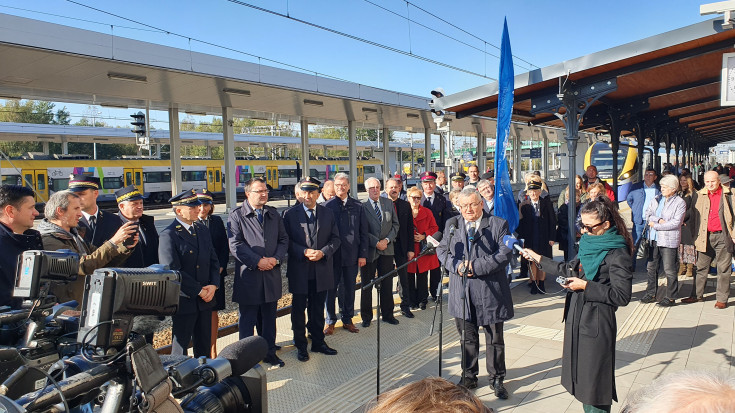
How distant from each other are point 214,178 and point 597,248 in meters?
33.8

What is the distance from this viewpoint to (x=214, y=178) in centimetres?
3466

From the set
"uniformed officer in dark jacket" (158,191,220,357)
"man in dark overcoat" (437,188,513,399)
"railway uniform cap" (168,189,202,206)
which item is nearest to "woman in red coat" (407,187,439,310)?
"man in dark overcoat" (437,188,513,399)

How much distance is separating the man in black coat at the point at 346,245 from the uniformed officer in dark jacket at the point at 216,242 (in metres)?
1.21

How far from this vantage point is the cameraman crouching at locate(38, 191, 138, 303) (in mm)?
3527

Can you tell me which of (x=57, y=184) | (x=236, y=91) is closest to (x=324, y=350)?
(x=236, y=91)

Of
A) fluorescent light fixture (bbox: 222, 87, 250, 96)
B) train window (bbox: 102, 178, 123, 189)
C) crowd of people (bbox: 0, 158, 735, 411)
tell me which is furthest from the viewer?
train window (bbox: 102, 178, 123, 189)

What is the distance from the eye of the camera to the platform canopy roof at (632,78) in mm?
5652

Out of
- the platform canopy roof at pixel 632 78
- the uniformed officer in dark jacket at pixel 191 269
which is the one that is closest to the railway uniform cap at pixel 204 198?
the uniformed officer in dark jacket at pixel 191 269

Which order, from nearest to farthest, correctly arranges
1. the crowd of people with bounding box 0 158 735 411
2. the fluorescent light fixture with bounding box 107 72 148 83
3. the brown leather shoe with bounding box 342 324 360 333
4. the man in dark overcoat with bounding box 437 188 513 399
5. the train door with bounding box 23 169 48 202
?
the crowd of people with bounding box 0 158 735 411
the man in dark overcoat with bounding box 437 188 513 399
the brown leather shoe with bounding box 342 324 360 333
the fluorescent light fixture with bounding box 107 72 148 83
the train door with bounding box 23 169 48 202

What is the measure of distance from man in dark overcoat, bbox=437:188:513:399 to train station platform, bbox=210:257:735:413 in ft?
0.98

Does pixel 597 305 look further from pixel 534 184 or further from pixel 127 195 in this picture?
pixel 534 184

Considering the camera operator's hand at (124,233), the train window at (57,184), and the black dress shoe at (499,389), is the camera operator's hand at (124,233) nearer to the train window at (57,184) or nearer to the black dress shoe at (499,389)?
the black dress shoe at (499,389)

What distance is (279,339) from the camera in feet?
18.6

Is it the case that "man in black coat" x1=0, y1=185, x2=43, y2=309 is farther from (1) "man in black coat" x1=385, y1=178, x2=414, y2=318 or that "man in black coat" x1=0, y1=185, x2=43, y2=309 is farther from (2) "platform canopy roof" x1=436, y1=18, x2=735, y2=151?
(2) "platform canopy roof" x1=436, y1=18, x2=735, y2=151
